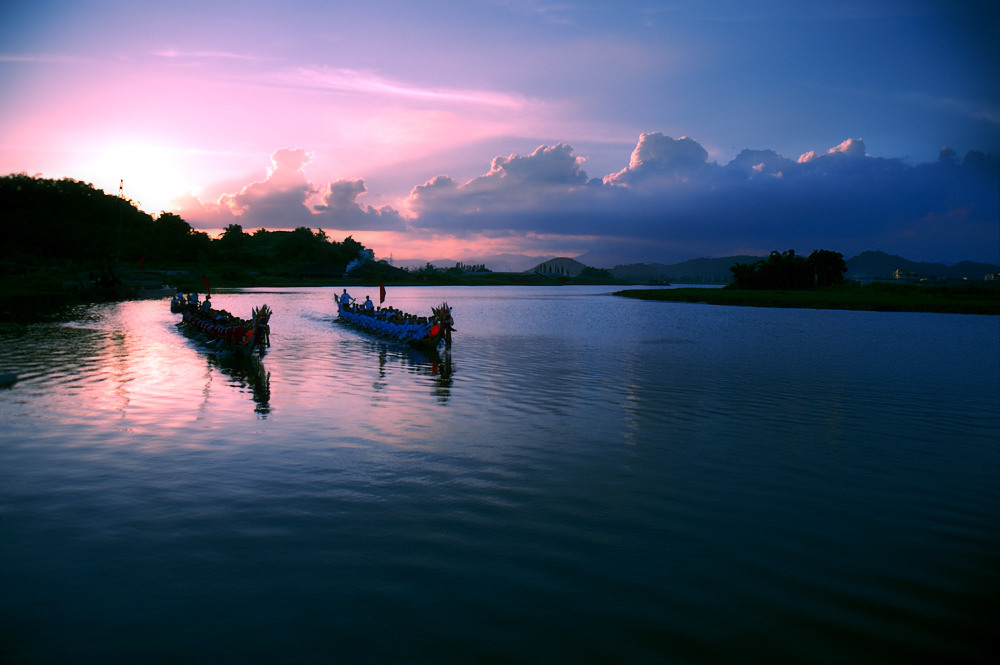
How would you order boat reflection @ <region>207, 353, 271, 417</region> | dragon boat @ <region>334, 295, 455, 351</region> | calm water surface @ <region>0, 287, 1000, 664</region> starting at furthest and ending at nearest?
dragon boat @ <region>334, 295, 455, 351</region>, boat reflection @ <region>207, 353, 271, 417</region>, calm water surface @ <region>0, 287, 1000, 664</region>

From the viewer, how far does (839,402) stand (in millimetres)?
18500

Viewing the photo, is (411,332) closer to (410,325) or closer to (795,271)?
(410,325)

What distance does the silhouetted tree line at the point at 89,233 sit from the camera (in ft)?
352

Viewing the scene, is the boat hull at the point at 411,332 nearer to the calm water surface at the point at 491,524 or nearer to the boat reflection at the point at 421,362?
the boat reflection at the point at 421,362

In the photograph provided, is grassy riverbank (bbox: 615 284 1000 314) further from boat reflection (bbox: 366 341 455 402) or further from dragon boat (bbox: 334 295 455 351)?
boat reflection (bbox: 366 341 455 402)

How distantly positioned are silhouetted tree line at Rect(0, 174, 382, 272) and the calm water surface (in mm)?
81984

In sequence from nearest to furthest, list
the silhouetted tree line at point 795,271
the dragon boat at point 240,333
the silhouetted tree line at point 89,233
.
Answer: the dragon boat at point 240,333 → the silhouetted tree line at point 89,233 → the silhouetted tree line at point 795,271

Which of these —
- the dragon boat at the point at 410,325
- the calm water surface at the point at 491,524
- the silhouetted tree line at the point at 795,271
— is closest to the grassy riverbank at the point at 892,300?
the silhouetted tree line at the point at 795,271

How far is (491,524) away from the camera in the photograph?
8508 mm

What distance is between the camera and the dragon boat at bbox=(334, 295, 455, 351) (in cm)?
3056

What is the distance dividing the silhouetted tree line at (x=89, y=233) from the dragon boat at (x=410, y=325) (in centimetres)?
5691

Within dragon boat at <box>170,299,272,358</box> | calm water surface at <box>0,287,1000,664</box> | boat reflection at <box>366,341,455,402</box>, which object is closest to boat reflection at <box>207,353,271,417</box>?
calm water surface at <box>0,287,1000,664</box>

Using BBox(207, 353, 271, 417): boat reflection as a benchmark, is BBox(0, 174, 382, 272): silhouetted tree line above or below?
above

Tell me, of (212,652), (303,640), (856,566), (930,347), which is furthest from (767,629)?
(930,347)
